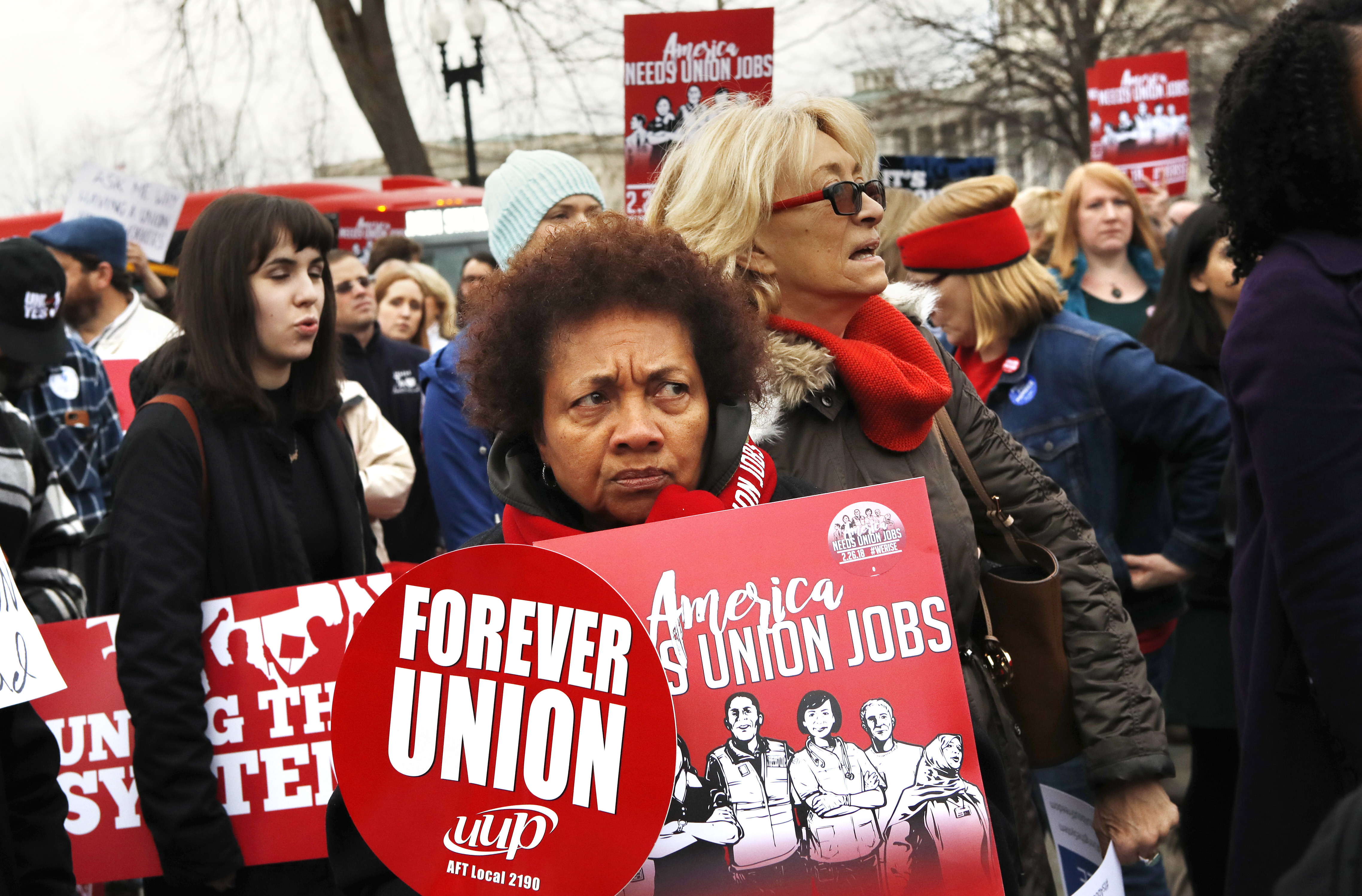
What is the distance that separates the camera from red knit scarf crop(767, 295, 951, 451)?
91.3 inches

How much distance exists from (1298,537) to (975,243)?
6.75ft

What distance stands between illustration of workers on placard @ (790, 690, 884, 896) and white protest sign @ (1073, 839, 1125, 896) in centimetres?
47

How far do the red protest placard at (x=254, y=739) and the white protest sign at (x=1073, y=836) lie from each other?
161cm

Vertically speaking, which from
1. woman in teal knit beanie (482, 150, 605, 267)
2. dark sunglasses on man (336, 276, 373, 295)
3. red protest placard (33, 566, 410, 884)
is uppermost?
woman in teal knit beanie (482, 150, 605, 267)

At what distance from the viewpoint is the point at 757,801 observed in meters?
1.69

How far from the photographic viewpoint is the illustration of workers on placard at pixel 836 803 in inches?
65.9

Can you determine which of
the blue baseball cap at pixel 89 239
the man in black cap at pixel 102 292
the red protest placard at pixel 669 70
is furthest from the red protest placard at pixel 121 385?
the red protest placard at pixel 669 70

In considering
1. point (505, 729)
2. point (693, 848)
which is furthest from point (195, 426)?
point (693, 848)

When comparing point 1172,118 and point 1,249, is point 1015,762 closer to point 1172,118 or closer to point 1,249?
point 1,249

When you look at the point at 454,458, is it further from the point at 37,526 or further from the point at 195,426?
the point at 37,526

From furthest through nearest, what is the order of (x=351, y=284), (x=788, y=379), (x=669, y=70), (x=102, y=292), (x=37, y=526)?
(x=351, y=284) → (x=102, y=292) → (x=669, y=70) → (x=37, y=526) → (x=788, y=379)

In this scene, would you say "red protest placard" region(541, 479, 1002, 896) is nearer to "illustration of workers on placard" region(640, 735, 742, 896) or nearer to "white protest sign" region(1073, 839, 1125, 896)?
"illustration of workers on placard" region(640, 735, 742, 896)

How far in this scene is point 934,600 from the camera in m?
1.81

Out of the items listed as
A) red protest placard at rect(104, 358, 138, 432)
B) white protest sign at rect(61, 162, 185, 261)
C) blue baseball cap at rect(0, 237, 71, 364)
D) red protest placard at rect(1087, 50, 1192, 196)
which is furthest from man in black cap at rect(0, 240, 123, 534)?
red protest placard at rect(1087, 50, 1192, 196)
